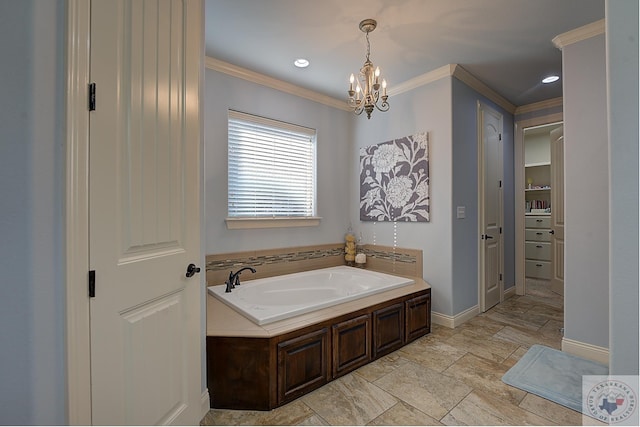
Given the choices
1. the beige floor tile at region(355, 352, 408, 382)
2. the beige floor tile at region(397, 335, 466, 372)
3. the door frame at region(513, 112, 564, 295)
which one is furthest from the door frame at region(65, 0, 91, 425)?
the door frame at region(513, 112, 564, 295)

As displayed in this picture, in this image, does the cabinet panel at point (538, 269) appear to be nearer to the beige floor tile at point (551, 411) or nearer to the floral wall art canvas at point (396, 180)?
the floral wall art canvas at point (396, 180)

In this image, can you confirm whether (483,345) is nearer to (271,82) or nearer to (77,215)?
(77,215)

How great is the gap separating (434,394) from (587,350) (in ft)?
4.96

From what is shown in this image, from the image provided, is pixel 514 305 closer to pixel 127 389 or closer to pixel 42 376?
pixel 127 389

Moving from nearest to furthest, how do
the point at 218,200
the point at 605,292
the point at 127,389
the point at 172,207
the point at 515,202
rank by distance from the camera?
the point at 127,389, the point at 172,207, the point at 605,292, the point at 218,200, the point at 515,202

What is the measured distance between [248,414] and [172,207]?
1.31 metres

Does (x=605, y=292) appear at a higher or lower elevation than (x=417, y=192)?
lower

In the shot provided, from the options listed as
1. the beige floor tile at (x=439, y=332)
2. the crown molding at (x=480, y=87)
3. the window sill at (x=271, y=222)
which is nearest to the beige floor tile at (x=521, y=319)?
the beige floor tile at (x=439, y=332)

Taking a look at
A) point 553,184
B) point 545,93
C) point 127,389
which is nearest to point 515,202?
point 553,184

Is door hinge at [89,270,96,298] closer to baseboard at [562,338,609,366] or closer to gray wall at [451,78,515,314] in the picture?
gray wall at [451,78,515,314]

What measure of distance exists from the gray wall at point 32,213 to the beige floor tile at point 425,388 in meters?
1.77

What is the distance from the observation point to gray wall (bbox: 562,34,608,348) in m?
2.26

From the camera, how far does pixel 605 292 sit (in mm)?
2260

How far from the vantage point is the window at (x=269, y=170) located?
2990mm
